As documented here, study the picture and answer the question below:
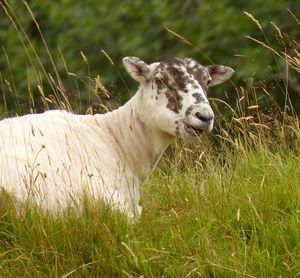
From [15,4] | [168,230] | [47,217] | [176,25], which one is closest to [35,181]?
[47,217]

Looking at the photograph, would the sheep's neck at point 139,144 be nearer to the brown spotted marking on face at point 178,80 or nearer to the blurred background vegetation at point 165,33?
the brown spotted marking on face at point 178,80

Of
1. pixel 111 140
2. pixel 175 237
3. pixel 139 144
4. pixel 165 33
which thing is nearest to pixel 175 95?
pixel 139 144

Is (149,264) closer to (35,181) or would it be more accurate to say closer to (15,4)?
(35,181)

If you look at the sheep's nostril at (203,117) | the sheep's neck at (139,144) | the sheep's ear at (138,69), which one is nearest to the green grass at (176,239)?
the sheep's nostril at (203,117)

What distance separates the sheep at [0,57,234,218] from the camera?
22.9 feet

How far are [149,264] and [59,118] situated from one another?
2.17 m

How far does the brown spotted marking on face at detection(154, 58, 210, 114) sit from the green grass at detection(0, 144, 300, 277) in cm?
101

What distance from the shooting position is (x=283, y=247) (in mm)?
6172

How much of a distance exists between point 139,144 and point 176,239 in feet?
6.57

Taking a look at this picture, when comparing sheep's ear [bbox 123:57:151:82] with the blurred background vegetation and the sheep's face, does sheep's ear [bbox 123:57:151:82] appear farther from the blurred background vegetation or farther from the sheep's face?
the blurred background vegetation

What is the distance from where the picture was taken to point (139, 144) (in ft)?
26.6

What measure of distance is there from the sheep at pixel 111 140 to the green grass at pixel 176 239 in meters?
0.26

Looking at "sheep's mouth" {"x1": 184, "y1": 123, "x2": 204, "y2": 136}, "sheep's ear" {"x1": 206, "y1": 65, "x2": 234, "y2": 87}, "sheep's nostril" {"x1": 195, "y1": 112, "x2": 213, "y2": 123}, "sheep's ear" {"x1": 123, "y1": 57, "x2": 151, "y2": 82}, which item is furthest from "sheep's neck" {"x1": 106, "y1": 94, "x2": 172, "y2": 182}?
"sheep's ear" {"x1": 206, "y1": 65, "x2": 234, "y2": 87}

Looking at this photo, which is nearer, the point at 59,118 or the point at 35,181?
the point at 35,181
